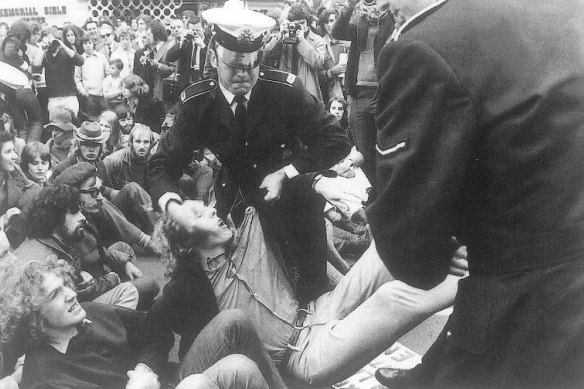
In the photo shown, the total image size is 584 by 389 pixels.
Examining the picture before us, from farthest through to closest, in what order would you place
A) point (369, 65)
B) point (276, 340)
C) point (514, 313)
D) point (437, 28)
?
point (276, 340) → point (369, 65) → point (514, 313) → point (437, 28)

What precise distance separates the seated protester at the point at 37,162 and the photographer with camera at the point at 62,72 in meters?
0.12

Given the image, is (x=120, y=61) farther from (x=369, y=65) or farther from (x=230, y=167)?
(x=369, y=65)

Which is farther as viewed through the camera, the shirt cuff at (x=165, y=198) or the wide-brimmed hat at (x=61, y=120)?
the wide-brimmed hat at (x=61, y=120)

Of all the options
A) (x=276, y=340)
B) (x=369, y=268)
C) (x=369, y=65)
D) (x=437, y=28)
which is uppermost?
(x=437, y=28)

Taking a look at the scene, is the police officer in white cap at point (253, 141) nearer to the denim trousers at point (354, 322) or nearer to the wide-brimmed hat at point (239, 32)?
the wide-brimmed hat at point (239, 32)

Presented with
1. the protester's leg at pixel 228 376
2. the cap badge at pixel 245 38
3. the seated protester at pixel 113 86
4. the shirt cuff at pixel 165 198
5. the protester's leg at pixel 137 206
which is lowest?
the protester's leg at pixel 228 376

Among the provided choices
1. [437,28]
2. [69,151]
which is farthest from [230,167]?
[437,28]

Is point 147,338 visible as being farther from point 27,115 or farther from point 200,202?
point 27,115

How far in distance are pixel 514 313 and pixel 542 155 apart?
311 millimetres

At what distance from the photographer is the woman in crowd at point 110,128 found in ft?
5.70

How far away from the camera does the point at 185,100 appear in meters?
1.62

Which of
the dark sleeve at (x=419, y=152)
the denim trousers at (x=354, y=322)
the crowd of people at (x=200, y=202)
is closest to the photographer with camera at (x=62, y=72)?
the crowd of people at (x=200, y=202)

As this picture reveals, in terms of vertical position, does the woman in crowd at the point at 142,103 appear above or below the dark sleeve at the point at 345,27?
below

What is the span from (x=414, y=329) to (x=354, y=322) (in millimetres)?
160
